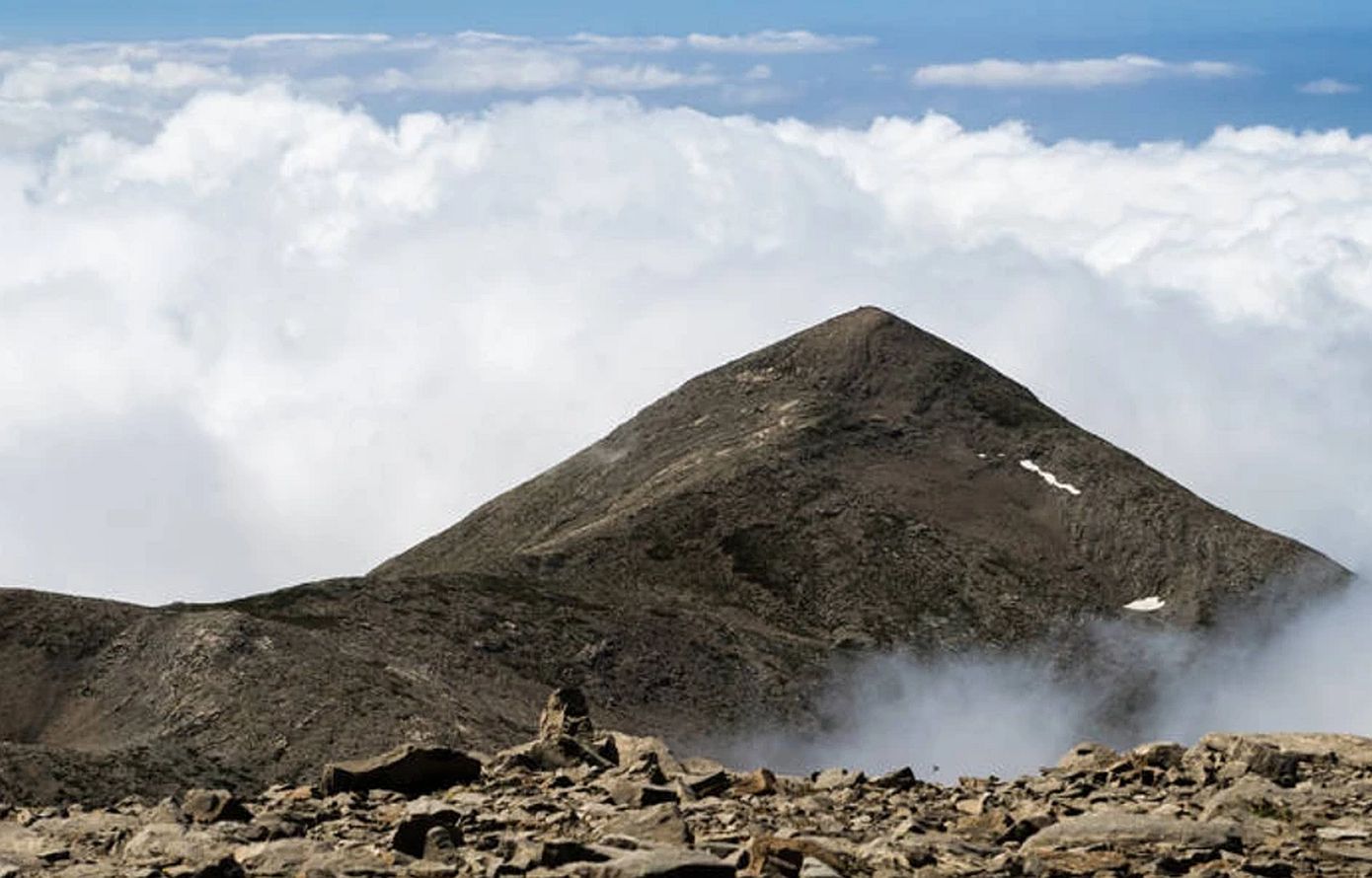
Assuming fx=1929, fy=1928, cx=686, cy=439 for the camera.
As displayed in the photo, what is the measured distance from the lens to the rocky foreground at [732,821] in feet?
75.5

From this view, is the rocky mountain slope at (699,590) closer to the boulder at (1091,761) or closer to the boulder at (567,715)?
the boulder at (567,715)

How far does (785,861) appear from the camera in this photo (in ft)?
73.0

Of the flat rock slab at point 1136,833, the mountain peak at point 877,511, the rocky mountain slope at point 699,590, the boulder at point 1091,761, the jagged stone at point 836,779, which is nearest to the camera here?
the flat rock slab at point 1136,833

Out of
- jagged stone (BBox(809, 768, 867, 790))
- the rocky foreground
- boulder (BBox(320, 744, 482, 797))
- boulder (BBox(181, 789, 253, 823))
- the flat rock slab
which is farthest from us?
boulder (BBox(320, 744, 482, 797))

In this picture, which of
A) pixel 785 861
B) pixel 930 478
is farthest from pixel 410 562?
pixel 785 861

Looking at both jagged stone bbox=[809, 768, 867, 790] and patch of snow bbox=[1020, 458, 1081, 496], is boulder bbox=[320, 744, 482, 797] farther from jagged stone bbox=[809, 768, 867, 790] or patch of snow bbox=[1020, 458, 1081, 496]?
patch of snow bbox=[1020, 458, 1081, 496]

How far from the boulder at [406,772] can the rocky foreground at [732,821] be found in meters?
0.04

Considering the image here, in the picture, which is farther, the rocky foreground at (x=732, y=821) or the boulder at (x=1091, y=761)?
the boulder at (x=1091, y=761)

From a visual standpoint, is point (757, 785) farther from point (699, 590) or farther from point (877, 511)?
point (877, 511)

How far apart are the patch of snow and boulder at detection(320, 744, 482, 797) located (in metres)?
122

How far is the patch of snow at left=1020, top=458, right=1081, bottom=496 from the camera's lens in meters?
151

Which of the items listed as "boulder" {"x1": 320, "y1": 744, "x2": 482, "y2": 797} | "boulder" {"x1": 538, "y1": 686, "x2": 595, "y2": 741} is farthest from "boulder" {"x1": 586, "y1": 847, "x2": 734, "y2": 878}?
"boulder" {"x1": 538, "y1": 686, "x2": 595, "y2": 741}

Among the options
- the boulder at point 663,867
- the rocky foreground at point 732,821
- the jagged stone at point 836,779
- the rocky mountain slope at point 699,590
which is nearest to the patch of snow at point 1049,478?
the rocky mountain slope at point 699,590

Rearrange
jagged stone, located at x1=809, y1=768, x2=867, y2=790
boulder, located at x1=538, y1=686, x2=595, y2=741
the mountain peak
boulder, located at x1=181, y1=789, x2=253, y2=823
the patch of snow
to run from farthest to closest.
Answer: the patch of snow → the mountain peak → boulder, located at x1=538, y1=686, x2=595, y2=741 → jagged stone, located at x1=809, y1=768, x2=867, y2=790 → boulder, located at x1=181, y1=789, x2=253, y2=823
